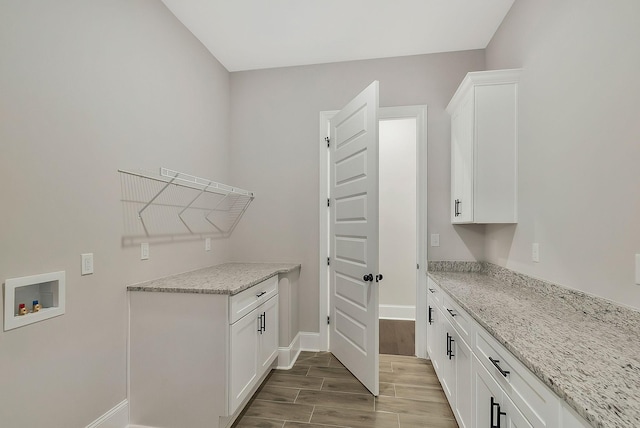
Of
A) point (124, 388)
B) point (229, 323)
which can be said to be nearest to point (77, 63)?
point (229, 323)

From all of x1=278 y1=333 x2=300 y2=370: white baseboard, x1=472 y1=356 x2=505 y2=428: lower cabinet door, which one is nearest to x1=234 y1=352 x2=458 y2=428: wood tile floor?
x1=278 y1=333 x2=300 y2=370: white baseboard

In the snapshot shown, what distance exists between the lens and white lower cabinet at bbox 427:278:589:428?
35.8 inches

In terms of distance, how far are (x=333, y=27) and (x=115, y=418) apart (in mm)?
3198

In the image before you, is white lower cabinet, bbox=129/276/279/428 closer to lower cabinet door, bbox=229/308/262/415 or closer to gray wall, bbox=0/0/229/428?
lower cabinet door, bbox=229/308/262/415

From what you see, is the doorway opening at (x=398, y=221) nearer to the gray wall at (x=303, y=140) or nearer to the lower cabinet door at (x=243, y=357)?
the gray wall at (x=303, y=140)

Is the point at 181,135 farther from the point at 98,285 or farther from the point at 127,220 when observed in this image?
the point at 98,285

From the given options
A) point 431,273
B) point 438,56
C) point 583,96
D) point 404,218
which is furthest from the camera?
point 404,218

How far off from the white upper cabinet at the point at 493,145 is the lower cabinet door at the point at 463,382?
0.97 m

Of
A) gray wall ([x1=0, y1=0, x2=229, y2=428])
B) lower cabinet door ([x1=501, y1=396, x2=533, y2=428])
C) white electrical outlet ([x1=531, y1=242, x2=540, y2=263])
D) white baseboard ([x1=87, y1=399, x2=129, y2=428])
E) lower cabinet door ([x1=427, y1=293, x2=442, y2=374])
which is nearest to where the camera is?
lower cabinet door ([x1=501, y1=396, x2=533, y2=428])

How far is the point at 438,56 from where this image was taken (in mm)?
2893

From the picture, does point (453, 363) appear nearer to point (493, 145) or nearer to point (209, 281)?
point (493, 145)

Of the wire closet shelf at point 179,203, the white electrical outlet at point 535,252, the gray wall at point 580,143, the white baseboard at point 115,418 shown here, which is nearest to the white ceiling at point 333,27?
the gray wall at point 580,143

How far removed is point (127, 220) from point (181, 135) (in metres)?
0.89

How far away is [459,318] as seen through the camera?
180 cm
